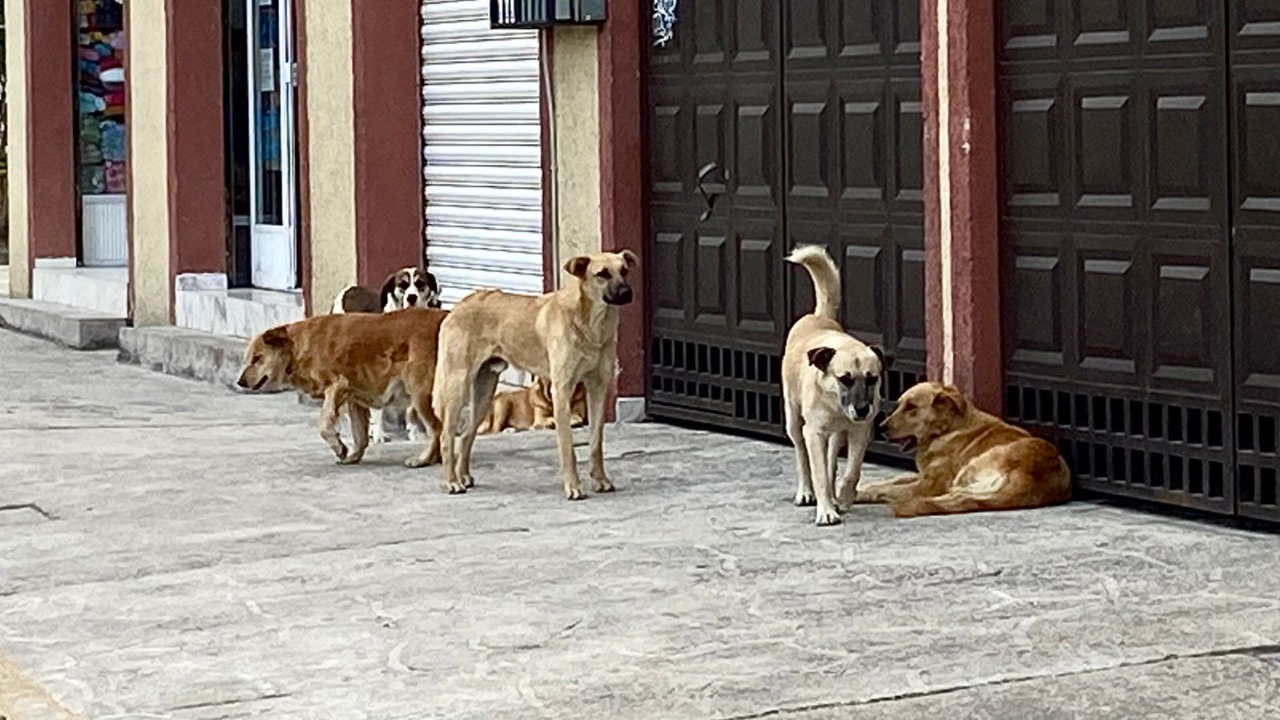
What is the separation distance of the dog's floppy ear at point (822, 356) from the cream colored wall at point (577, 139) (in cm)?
347

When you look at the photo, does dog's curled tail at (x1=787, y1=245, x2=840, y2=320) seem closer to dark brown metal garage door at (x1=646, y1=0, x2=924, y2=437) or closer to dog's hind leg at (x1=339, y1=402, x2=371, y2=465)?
dark brown metal garage door at (x1=646, y1=0, x2=924, y2=437)

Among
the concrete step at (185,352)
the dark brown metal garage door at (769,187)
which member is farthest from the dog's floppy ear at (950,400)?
the concrete step at (185,352)

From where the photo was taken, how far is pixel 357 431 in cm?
1123

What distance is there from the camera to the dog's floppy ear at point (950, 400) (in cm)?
935

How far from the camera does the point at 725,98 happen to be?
11.4m

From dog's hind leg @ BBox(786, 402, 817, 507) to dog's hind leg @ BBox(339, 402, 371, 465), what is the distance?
2492 mm

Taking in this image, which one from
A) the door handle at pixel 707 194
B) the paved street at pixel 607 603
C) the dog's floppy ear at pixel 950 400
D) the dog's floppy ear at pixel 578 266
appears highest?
the door handle at pixel 707 194

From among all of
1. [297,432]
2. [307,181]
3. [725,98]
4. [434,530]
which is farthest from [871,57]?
[307,181]

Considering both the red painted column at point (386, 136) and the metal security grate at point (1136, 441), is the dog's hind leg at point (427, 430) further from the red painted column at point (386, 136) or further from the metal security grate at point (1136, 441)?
the red painted column at point (386, 136)

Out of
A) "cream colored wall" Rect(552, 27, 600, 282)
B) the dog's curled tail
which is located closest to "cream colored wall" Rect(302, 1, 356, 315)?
"cream colored wall" Rect(552, 27, 600, 282)

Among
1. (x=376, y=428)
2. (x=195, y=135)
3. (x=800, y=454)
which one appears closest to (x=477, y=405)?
(x=800, y=454)

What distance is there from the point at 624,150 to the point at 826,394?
3351 millimetres

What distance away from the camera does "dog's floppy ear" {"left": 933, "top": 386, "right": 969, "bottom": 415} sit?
30.7 feet

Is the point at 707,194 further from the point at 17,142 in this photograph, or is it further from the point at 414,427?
Answer: the point at 17,142
